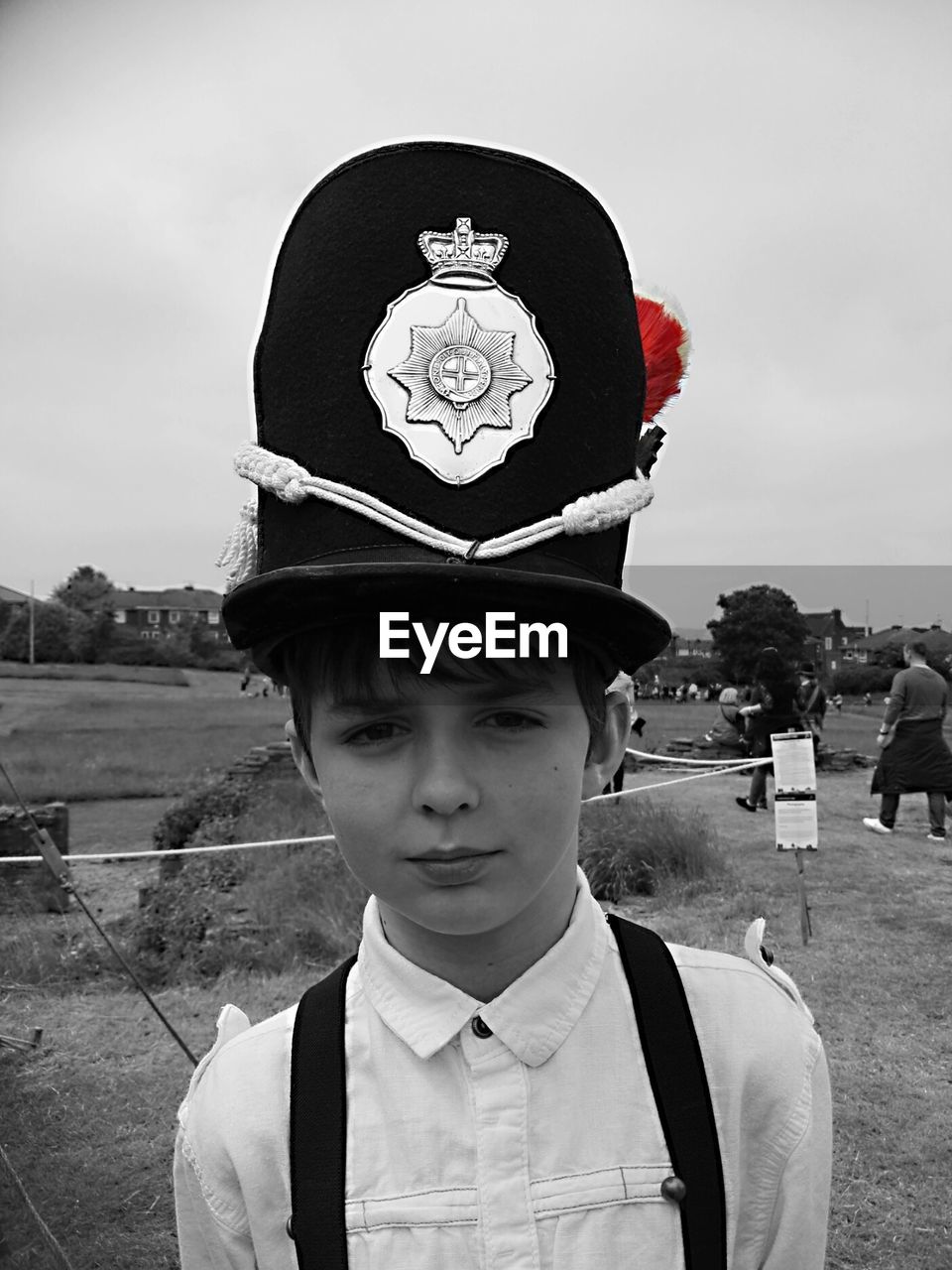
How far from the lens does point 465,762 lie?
3.39 ft

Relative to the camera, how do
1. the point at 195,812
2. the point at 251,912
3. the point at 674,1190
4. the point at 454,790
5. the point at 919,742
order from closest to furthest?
1. the point at 454,790
2. the point at 674,1190
3. the point at 251,912
4. the point at 919,742
5. the point at 195,812

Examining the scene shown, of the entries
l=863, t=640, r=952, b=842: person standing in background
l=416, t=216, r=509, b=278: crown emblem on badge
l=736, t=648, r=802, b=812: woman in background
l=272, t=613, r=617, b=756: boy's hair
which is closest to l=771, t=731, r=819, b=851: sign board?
l=863, t=640, r=952, b=842: person standing in background

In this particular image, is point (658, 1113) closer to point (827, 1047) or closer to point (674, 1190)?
point (674, 1190)

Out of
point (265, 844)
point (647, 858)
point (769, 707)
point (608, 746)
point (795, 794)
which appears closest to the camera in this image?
point (608, 746)

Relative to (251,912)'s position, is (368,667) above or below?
above

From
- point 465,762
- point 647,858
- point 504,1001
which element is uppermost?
point 465,762

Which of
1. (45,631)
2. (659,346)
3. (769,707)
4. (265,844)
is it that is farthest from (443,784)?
(45,631)

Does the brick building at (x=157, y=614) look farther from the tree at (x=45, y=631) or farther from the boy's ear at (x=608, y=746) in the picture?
the boy's ear at (x=608, y=746)

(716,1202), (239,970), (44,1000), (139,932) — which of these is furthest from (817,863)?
(716,1202)

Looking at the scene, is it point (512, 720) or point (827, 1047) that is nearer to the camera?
point (512, 720)

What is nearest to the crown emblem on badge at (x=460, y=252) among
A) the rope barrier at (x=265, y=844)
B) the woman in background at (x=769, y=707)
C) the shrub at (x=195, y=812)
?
the rope barrier at (x=265, y=844)

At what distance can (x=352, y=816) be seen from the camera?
107 centimetres

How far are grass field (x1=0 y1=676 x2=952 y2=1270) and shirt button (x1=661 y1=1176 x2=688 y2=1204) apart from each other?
5.86ft

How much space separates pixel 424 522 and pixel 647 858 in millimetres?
6408
